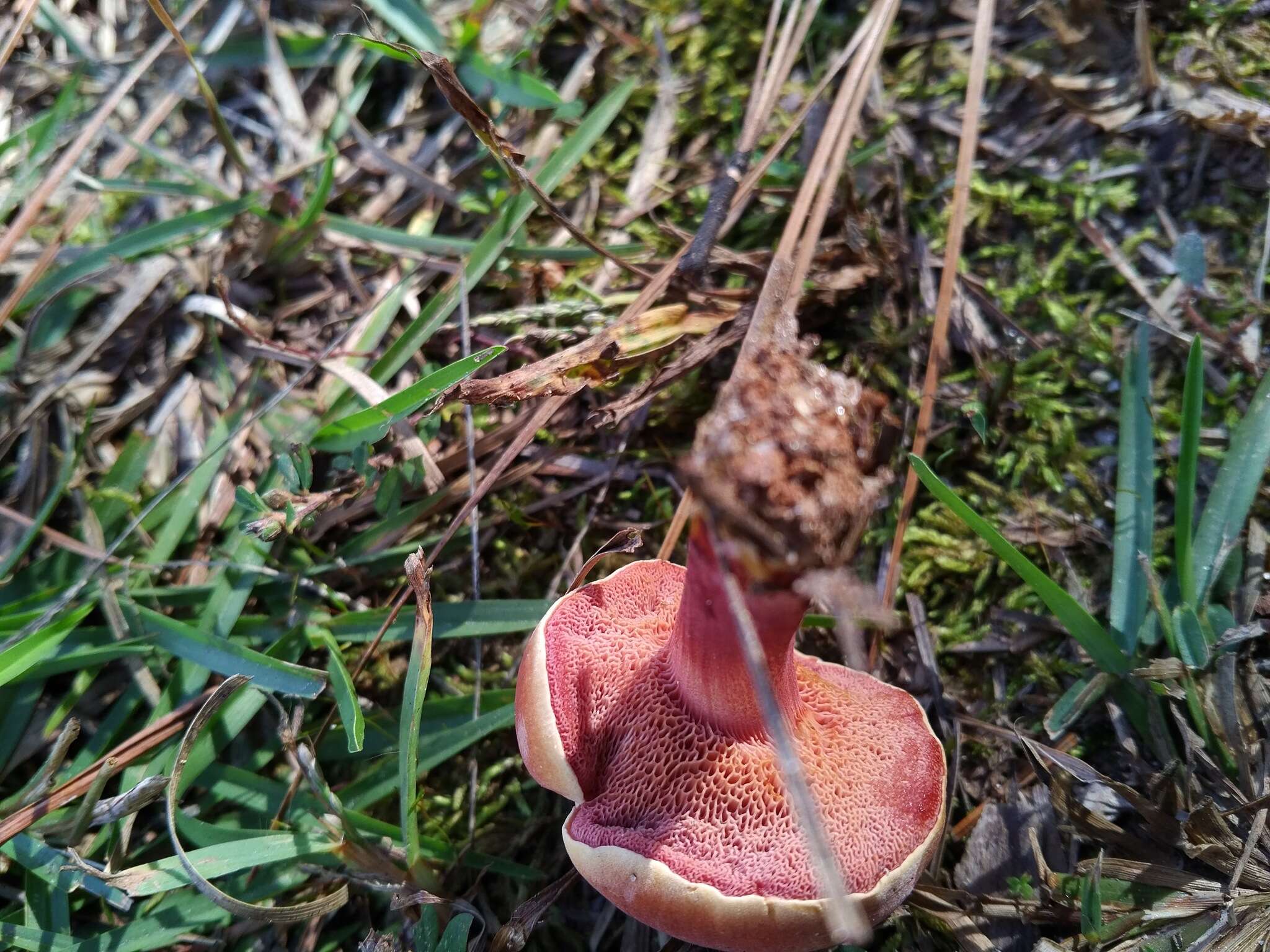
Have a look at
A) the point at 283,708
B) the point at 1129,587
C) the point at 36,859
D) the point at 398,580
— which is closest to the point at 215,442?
the point at 398,580

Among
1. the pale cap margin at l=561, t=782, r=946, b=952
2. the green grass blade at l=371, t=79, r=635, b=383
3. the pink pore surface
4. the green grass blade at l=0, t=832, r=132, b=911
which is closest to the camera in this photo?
the pale cap margin at l=561, t=782, r=946, b=952

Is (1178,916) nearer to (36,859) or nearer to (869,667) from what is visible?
(869,667)

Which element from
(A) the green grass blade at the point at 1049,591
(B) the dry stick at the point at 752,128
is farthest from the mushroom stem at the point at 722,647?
(B) the dry stick at the point at 752,128

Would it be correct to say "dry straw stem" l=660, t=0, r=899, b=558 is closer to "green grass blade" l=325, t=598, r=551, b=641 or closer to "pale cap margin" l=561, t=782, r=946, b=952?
"green grass blade" l=325, t=598, r=551, b=641

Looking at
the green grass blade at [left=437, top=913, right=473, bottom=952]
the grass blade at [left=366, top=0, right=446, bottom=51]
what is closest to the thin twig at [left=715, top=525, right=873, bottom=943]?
the green grass blade at [left=437, top=913, right=473, bottom=952]

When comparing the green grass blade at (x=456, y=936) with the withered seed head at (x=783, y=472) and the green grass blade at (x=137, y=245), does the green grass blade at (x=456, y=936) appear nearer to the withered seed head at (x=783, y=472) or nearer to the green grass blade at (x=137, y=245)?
the withered seed head at (x=783, y=472)

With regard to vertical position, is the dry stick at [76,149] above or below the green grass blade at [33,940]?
above
